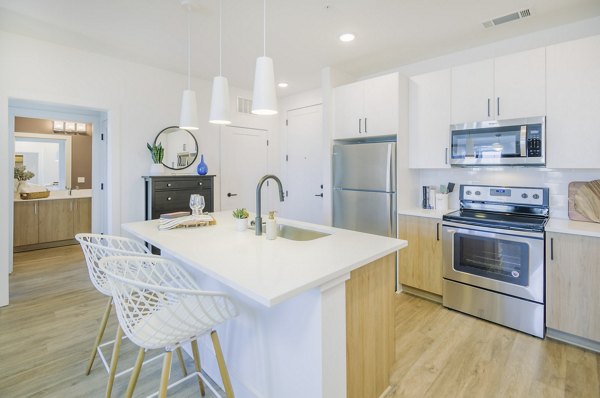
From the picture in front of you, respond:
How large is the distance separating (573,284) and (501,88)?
1.72 metres

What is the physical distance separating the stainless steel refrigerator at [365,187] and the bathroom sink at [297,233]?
1.36 m

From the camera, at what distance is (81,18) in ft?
8.59

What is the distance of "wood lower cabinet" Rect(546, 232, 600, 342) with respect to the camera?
2180 mm

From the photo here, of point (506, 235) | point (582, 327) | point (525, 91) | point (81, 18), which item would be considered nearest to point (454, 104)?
point (525, 91)

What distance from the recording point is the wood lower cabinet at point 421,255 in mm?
3002

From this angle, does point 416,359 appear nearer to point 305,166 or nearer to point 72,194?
point 305,166

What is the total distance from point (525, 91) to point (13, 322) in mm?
4888

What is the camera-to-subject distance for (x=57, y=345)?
234cm

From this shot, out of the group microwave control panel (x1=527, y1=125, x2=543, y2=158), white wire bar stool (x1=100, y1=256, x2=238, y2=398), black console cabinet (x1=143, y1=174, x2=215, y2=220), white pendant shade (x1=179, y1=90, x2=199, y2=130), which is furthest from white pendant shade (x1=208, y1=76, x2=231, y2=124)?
microwave control panel (x1=527, y1=125, x2=543, y2=158)

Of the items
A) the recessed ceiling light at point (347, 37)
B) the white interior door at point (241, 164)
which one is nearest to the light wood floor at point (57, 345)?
the white interior door at point (241, 164)

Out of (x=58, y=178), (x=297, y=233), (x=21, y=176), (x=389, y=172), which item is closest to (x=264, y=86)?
(x=297, y=233)

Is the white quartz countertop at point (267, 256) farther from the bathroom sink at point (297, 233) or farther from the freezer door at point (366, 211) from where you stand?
the freezer door at point (366, 211)

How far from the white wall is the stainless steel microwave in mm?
2587

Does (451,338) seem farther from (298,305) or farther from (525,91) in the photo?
(525,91)
